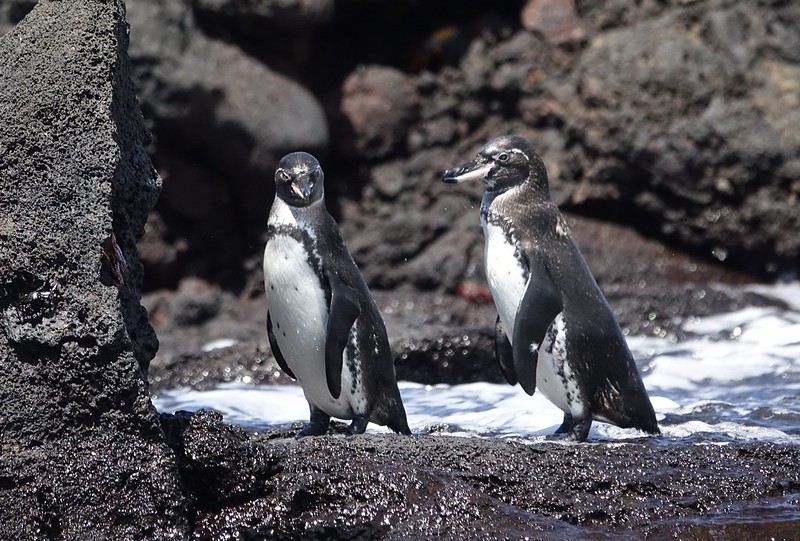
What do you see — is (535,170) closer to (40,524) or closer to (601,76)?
(40,524)

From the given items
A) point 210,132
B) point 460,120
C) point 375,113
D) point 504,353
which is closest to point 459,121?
point 460,120

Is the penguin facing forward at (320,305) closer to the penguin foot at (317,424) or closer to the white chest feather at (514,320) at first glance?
the penguin foot at (317,424)

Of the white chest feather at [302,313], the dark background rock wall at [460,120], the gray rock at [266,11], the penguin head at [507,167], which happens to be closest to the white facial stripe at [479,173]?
the penguin head at [507,167]

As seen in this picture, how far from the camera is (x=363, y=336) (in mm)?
5266

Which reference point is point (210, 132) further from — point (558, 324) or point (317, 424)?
point (558, 324)

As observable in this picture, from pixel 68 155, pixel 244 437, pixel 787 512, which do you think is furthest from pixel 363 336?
pixel 787 512

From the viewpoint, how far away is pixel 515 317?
543 centimetres

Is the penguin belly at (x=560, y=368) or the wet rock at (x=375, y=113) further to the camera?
the wet rock at (x=375, y=113)

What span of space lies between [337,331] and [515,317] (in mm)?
812

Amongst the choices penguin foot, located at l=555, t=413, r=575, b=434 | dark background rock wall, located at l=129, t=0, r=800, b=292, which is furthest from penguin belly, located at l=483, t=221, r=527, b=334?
dark background rock wall, located at l=129, t=0, r=800, b=292

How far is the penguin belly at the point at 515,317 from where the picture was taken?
17.7 feet

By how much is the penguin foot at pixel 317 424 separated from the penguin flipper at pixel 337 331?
0.31 meters

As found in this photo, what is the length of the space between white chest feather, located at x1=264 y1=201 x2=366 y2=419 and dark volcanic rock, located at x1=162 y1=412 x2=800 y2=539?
2.69ft

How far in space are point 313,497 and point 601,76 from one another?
724cm
